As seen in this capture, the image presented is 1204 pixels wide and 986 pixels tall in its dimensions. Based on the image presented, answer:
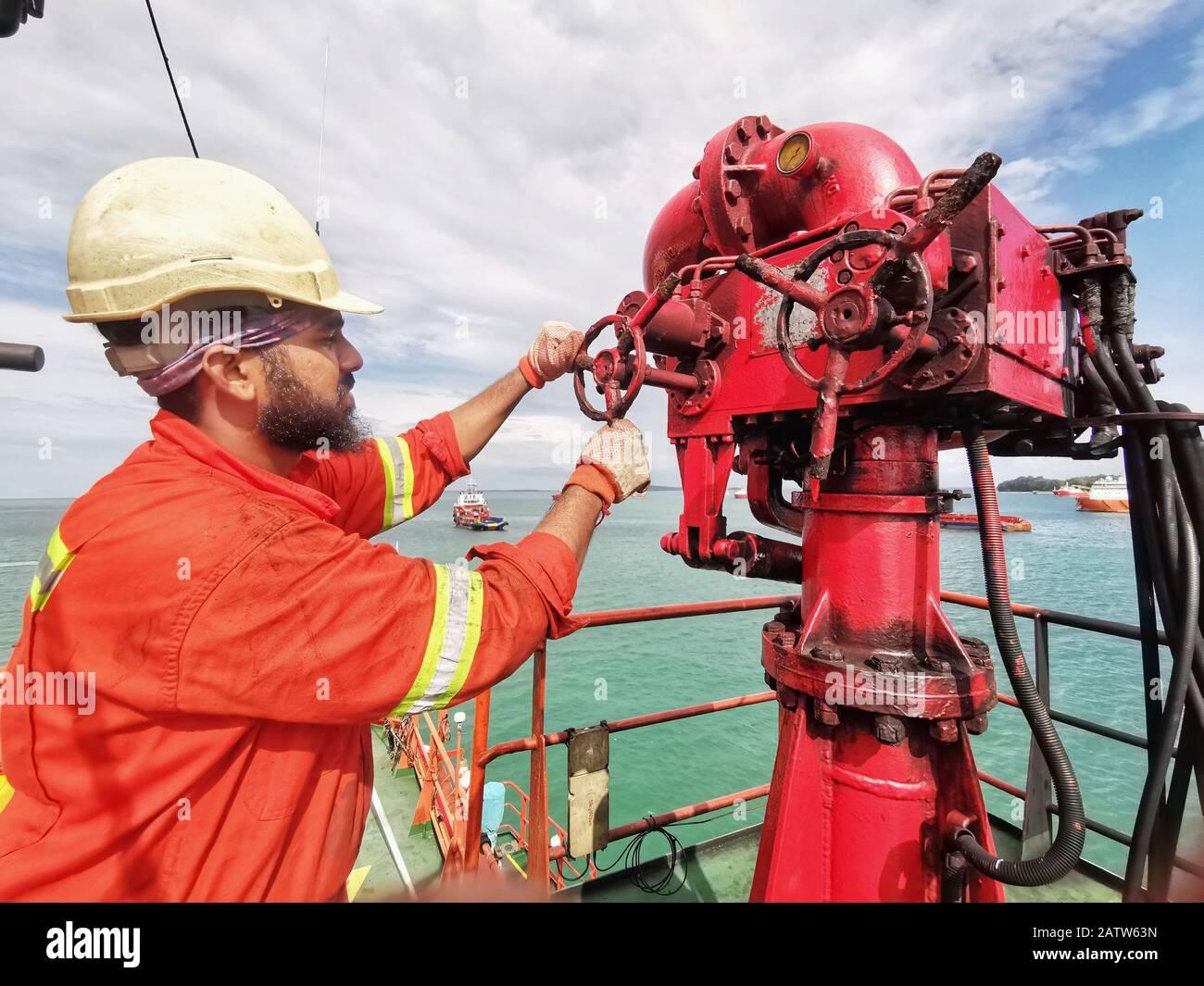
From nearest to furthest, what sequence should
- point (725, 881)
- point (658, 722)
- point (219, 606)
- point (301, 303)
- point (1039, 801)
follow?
point (219, 606) → point (301, 303) → point (658, 722) → point (1039, 801) → point (725, 881)

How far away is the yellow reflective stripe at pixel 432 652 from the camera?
1204 mm

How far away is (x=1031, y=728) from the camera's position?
1.27 metres

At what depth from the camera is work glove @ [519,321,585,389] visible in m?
2.19

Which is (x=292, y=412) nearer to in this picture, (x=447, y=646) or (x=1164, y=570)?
(x=447, y=646)

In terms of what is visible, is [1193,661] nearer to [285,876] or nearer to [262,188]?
[285,876]

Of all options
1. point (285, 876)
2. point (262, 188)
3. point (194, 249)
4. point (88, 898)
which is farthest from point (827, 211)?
point (88, 898)

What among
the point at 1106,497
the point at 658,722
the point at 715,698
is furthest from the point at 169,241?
the point at 1106,497

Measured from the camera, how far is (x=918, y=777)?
5.12ft

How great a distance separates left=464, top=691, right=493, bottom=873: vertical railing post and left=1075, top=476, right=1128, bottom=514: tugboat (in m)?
80.4

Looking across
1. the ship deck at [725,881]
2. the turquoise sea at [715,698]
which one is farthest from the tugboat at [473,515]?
the ship deck at [725,881]

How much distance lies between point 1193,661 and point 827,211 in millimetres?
1667

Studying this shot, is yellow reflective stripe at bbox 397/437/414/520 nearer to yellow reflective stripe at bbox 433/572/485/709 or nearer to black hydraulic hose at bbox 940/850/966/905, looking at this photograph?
yellow reflective stripe at bbox 433/572/485/709

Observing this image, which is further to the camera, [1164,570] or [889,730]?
[1164,570]

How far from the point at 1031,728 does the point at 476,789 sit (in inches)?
74.5
